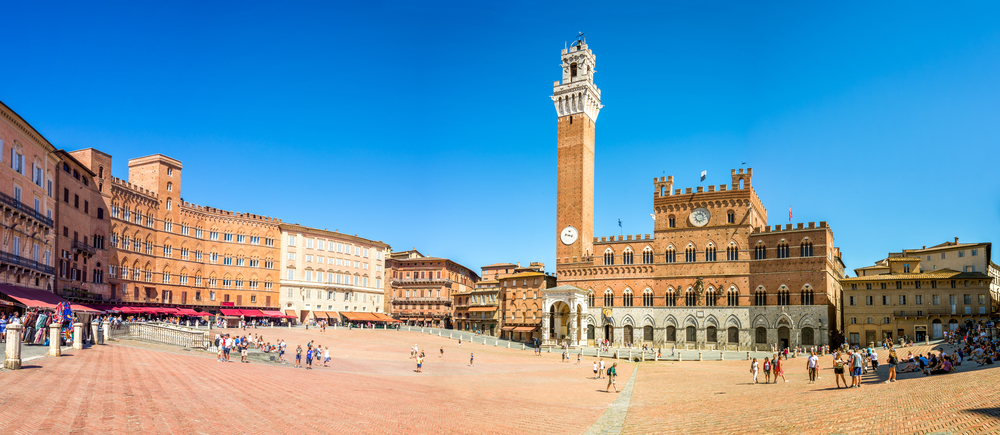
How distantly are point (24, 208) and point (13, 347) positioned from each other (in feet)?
91.1

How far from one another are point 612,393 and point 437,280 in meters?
66.9

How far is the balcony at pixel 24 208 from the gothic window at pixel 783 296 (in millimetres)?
61793

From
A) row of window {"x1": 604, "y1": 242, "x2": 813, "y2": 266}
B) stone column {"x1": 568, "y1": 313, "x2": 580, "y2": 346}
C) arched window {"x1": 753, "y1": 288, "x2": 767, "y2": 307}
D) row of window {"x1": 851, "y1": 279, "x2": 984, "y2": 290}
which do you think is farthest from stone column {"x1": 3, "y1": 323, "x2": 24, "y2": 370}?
row of window {"x1": 851, "y1": 279, "x2": 984, "y2": 290}

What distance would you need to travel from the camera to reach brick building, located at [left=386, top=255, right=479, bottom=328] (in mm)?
97688

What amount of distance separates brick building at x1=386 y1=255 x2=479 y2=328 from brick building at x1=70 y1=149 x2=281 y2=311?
20550 mm

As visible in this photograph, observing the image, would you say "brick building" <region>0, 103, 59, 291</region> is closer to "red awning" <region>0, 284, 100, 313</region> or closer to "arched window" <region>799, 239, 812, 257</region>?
"red awning" <region>0, 284, 100, 313</region>

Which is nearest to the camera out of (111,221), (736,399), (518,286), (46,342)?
(736,399)

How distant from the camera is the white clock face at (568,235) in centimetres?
7694

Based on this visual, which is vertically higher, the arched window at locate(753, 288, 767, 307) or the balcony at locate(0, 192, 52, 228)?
the balcony at locate(0, 192, 52, 228)

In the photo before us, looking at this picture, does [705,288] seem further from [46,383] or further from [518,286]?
[46,383]

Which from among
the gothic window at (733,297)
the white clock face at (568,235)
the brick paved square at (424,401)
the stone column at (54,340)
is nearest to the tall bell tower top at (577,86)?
the white clock face at (568,235)

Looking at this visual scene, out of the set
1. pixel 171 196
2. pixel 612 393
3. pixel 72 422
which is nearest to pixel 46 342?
pixel 72 422

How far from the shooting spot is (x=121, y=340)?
3738 cm

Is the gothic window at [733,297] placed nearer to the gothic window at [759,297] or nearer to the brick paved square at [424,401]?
the gothic window at [759,297]
